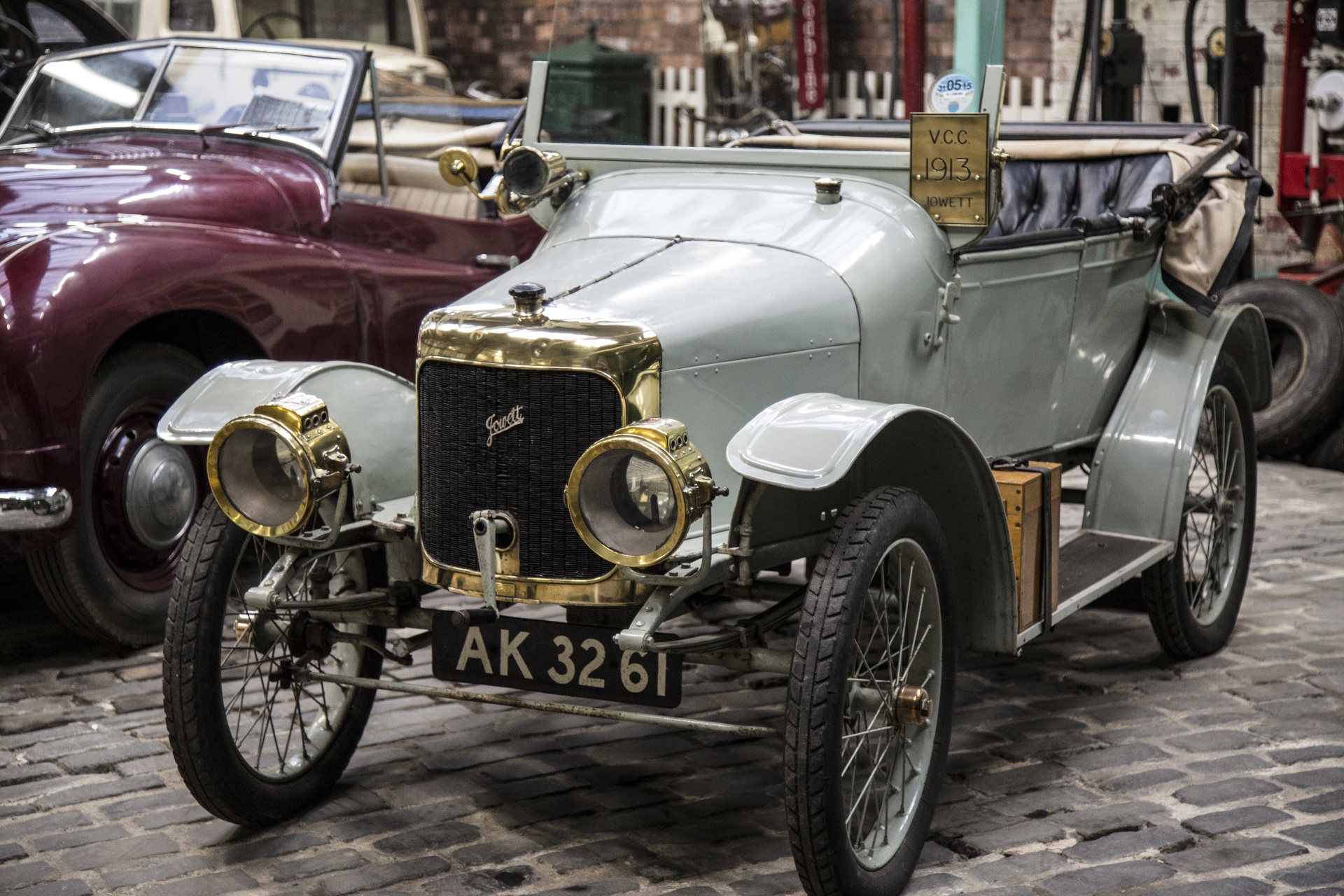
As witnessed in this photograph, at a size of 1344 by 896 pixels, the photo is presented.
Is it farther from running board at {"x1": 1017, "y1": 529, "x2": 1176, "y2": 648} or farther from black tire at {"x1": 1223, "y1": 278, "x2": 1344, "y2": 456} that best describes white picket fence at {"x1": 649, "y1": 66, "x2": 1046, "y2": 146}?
black tire at {"x1": 1223, "y1": 278, "x2": 1344, "y2": 456}

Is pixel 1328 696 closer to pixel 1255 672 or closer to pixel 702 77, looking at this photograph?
pixel 1255 672

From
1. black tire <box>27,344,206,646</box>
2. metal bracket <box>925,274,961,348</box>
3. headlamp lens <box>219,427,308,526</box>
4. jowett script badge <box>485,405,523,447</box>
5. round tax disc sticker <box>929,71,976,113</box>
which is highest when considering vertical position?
round tax disc sticker <box>929,71,976,113</box>

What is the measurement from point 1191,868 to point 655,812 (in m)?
1.13

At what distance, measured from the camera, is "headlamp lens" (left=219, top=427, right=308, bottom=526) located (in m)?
3.05

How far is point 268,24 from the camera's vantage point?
10719 millimetres

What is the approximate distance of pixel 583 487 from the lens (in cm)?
273

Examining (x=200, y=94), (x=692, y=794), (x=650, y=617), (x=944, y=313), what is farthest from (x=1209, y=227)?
(x=200, y=94)

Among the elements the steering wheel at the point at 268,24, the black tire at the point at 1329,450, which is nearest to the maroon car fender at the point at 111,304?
the black tire at the point at 1329,450

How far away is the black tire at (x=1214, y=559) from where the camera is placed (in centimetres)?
429

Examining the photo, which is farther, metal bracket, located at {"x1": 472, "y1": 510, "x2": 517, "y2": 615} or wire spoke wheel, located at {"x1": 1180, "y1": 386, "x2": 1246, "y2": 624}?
wire spoke wheel, located at {"x1": 1180, "y1": 386, "x2": 1246, "y2": 624}

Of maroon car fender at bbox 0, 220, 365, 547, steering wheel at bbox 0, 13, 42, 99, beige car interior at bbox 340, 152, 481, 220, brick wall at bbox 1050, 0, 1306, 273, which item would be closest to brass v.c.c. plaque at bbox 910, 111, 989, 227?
maroon car fender at bbox 0, 220, 365, 547

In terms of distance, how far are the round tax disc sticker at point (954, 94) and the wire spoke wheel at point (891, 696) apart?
1184 mm

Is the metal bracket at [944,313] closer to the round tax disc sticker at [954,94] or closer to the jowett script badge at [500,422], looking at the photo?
the round tax disc sticker at [954,94]

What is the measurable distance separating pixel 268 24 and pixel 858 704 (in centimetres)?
906
